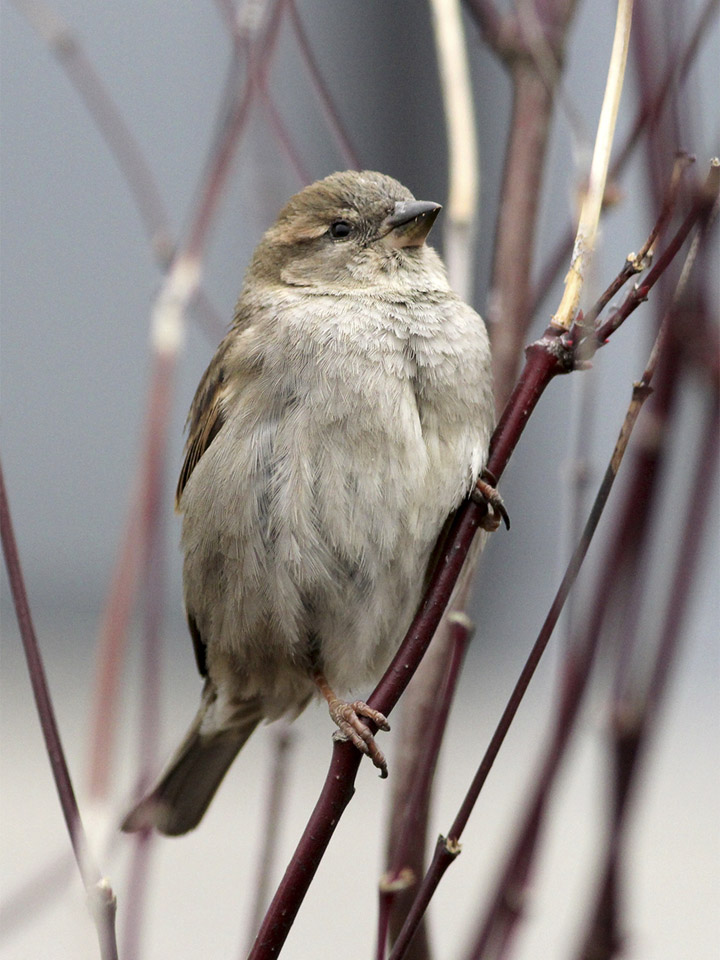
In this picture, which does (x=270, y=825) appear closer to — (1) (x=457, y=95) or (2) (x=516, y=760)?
(1) (x=457, y=95)

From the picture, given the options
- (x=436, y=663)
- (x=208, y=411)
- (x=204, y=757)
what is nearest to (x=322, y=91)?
(x=208, y=411)

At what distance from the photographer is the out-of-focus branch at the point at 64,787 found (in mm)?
1418

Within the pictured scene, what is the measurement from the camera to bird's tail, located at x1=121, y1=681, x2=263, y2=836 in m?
3.02

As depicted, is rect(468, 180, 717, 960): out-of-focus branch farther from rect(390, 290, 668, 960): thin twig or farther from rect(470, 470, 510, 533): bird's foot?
rect(470, 470, 510, 533): bird's foot

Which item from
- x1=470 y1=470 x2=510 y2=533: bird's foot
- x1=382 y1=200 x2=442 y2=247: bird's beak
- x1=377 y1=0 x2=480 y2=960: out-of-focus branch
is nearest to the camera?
x1=377 y1=0 x2=480 y2=960: out-of-focus branch

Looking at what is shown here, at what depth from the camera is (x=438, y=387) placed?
8.32ft

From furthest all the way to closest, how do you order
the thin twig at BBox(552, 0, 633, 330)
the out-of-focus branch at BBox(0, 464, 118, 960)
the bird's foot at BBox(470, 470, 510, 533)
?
the bird's foot at BBox(470, 470, 510, 533)
the thin twig at BBox(552, 0, 633, 330)
the out-of-focus branch at BBox(0, 464, 118, 960)

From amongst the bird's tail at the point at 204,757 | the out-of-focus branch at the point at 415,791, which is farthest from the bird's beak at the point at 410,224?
the bird's tail at the point at 204,757

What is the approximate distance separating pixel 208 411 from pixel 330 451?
0.48 meters

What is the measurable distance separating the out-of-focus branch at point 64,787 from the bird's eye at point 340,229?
5.11 feet

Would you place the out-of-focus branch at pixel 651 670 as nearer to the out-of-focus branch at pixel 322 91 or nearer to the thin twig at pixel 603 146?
the thin twig at pixel 603 146

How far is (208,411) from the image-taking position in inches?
113

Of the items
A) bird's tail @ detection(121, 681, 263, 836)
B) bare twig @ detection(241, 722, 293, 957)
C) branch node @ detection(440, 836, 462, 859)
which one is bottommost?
bird's tail @ detection(121, 681, 263, 836)

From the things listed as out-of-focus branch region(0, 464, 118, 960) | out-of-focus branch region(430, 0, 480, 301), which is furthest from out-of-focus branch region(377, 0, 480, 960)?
out-of-focus branch region(0, 464, 118, 960)
